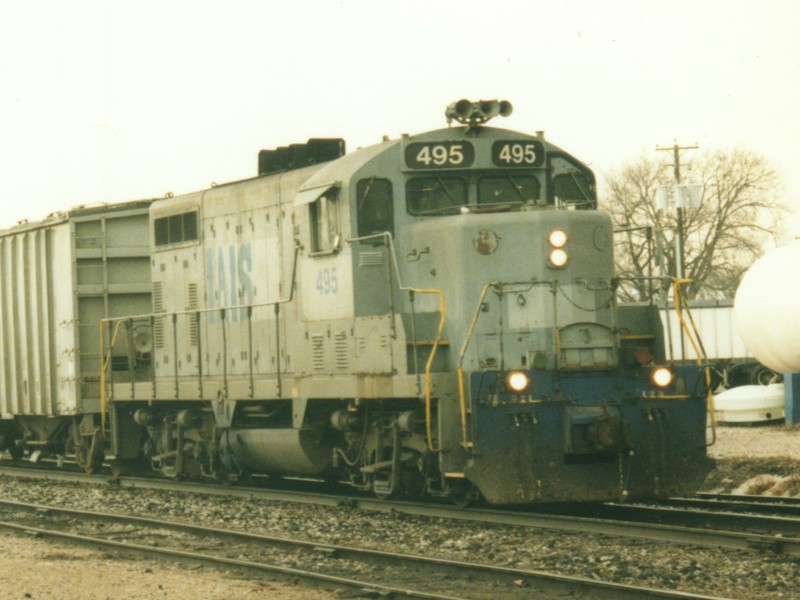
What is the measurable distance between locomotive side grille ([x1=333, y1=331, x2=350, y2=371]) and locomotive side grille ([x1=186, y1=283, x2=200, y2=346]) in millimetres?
3463

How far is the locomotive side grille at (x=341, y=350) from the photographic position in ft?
43.5

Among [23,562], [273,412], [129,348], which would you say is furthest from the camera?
[129,348]

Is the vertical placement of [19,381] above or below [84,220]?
below

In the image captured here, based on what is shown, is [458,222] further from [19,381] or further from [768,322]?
[768,322]

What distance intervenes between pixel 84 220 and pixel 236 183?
A: 344cm

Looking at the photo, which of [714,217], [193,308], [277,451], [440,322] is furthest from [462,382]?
[714,217]

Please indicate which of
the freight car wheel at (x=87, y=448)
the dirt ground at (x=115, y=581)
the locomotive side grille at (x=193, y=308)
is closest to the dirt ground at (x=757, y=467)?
the locomotive side grille at (x=193, y=308)

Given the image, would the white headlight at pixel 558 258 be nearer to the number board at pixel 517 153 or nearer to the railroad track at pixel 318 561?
the number board at pixel 517 153

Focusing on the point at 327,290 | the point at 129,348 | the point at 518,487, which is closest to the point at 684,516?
the point at 518,487

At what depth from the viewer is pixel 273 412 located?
589 inches

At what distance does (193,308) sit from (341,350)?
411 centimetres

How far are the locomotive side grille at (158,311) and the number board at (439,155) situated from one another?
5888mm

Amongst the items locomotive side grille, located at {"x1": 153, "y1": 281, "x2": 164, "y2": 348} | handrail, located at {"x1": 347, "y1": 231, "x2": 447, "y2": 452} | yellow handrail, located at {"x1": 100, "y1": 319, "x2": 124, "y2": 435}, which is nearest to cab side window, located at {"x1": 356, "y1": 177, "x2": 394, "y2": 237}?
handrail, located at {"x1": 347, "y1": 231, "x2": 447, "y2": 452}

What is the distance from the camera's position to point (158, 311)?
1792 cm
